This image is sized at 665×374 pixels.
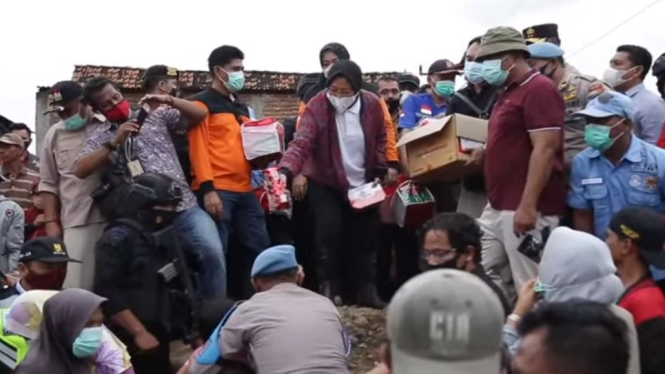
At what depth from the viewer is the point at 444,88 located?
9.36 m

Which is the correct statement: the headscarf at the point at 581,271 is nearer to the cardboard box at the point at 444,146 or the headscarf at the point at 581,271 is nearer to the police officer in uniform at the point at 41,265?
the cardboard box at the point at 444,146

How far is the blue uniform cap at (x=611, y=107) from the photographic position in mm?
6891

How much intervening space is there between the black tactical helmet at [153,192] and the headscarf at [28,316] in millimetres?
1165

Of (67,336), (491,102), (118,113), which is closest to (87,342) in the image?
(67,336)

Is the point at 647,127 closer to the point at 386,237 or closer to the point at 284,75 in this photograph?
the point at 386,237

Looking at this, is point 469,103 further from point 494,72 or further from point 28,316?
point 28,316

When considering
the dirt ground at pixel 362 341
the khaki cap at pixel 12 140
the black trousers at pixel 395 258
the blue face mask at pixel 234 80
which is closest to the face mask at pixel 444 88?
the black trousers at pixel 395 258

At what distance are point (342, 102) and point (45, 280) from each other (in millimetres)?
2542

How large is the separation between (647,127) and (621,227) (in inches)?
98.1

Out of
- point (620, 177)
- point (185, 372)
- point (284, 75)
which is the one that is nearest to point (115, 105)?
point (185, 372)

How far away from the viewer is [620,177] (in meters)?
6.93

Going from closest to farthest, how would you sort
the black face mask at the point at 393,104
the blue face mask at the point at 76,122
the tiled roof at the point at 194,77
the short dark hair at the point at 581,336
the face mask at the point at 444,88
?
the short dark hair at the point at 581,336 → the blue face mask at the point at 76,122 → the face mask at the point at 444,88 → the black face mask at the point at 393,104 → the tiled roof at the point at 194,77

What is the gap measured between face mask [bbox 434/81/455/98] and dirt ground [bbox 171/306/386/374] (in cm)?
201

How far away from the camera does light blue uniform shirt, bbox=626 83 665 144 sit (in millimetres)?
7855
